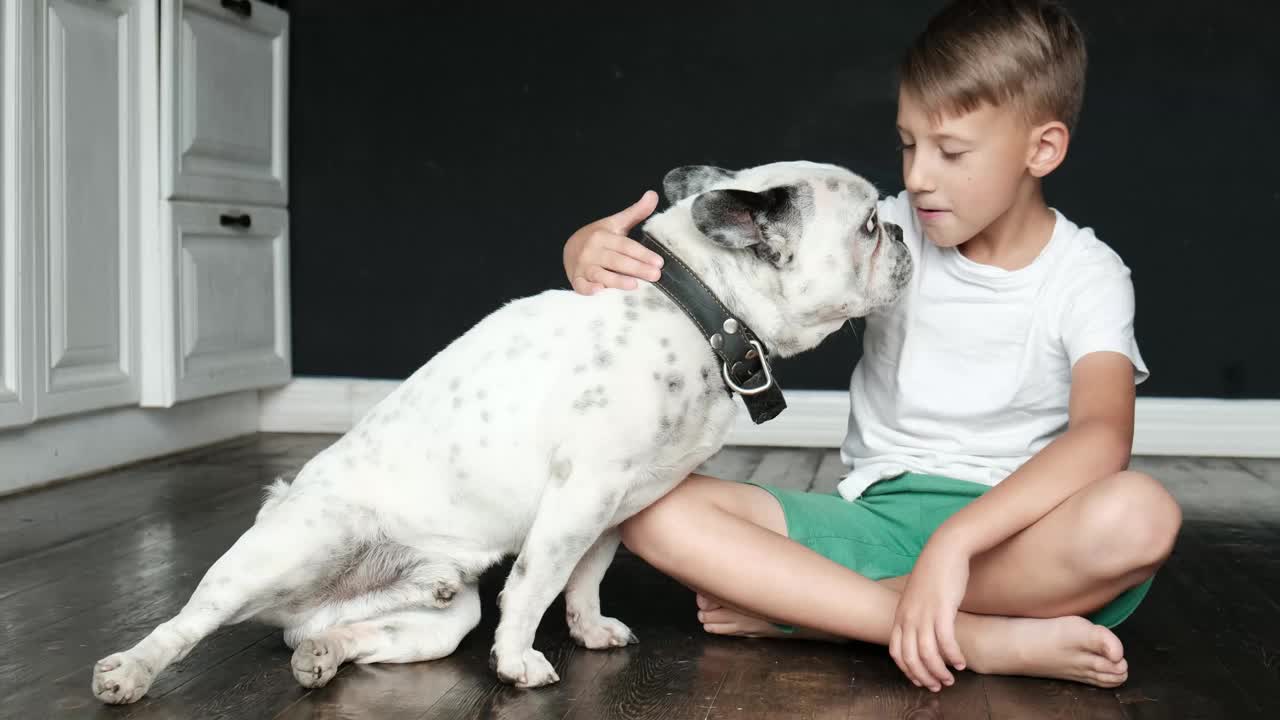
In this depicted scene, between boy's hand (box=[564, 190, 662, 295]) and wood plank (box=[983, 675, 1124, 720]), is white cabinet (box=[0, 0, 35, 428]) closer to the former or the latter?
boy's hand (box=[564, 190, 662, 295])

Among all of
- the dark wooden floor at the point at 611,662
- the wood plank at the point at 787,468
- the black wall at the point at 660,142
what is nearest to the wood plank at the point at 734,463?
the wood plank at the point at 787,468

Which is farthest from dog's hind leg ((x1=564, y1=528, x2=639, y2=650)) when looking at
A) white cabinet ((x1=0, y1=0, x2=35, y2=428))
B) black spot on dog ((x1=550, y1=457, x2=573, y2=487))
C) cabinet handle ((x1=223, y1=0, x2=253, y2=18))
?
cabinet handle ((x1=223, y1=0, x2=253, y2=18))

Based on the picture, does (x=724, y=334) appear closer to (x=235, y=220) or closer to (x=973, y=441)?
(x=973, y=441)

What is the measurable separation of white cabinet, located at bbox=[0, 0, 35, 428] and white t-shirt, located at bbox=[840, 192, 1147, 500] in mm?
1844

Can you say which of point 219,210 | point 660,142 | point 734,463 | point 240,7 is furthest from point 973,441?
point 240,7

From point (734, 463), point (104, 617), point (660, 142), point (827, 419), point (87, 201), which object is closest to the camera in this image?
point (104, 617)

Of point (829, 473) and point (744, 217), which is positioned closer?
point (744, 217)

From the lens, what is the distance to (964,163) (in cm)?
175

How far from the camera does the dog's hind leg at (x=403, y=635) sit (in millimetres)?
1563

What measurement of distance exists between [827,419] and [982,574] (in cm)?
224

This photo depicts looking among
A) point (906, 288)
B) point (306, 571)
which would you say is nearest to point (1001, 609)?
point (906, 288)

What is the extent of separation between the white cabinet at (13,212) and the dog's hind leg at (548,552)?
1.70 metres

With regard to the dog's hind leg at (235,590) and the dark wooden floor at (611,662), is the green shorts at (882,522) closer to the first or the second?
the dark wooden floor at (611,662)

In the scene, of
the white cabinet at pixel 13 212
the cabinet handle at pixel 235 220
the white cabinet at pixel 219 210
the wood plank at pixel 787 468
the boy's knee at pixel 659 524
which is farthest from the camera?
the cabinet handle at pixel 235 220
